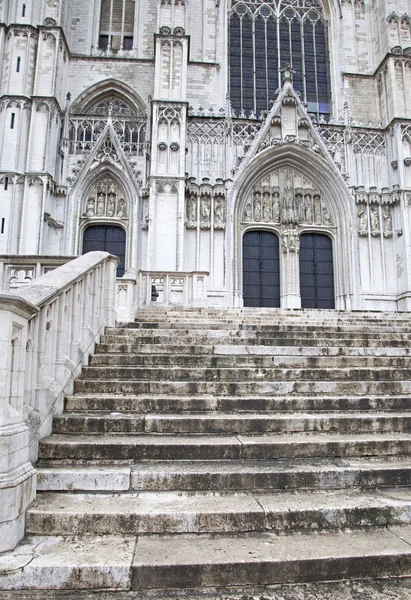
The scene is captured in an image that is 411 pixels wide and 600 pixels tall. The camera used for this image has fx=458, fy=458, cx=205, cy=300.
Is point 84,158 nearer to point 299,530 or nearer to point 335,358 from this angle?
point 335,358

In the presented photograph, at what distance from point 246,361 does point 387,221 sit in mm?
14106

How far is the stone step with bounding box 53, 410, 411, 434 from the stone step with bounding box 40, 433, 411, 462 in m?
0.11

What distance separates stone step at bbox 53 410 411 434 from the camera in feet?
14.4

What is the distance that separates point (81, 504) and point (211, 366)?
9.95 ft

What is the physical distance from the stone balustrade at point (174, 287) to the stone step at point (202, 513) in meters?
10.0

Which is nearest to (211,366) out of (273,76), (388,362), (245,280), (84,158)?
(388,362)

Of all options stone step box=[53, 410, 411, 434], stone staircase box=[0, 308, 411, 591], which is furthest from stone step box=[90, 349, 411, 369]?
stone step box=[53, 410, 411, 434]

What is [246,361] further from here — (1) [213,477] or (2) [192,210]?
(2) [192,210]

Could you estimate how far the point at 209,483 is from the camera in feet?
11.8

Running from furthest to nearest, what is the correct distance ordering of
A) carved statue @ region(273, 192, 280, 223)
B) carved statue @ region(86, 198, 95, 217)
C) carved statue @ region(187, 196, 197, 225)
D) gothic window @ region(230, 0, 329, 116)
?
gothic window @ region(230, 0, 329, 116)
carved statue @ region(273, 192, 280, 223)
carved statue @ region(86, 198, 95, 217)
carved statue @ region(187, 196, 197, 225)

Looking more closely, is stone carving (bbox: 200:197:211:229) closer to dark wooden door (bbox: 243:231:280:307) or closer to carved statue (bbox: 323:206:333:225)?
dark wooden door (bbox: 243:231:280:307)

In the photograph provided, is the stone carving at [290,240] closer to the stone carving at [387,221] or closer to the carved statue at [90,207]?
the stone carving at [387,221]

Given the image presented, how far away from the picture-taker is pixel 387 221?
18.1m

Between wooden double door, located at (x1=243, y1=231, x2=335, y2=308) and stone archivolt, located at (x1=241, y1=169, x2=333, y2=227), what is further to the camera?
stone archivolt, located at (x1=241, y1=169, x2=333, y2=227)
